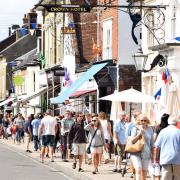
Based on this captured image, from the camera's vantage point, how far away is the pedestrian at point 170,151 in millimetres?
13625

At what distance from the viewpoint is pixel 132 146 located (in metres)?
15.2

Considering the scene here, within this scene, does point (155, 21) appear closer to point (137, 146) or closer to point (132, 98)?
point (132, 98)

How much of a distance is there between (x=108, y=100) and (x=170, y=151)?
18355 millimetres

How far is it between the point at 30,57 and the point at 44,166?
44.4m

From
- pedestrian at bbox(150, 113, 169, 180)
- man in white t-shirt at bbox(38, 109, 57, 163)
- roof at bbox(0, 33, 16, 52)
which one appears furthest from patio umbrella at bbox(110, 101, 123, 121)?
roof at bbox(0, 33, 16, 52)

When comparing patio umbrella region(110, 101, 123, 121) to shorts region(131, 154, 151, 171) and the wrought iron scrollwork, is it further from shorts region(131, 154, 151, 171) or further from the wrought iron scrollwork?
shorts region(131, 154, 151, 171)

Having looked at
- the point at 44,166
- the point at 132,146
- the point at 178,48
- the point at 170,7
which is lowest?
the point at 44,166

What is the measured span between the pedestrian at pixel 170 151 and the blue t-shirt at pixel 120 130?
7.56 m

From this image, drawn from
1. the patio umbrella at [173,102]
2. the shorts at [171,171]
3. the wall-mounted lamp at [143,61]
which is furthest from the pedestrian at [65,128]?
the shorts at [171,171]

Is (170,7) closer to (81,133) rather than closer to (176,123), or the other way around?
(81,133)

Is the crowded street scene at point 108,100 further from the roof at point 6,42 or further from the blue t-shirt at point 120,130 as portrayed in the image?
the roof at point 6,42

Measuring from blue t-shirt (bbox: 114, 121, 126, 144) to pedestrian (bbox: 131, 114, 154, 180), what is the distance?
601 cm

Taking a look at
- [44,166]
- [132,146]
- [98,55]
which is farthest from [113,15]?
[132,146]

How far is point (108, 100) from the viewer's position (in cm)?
3197
